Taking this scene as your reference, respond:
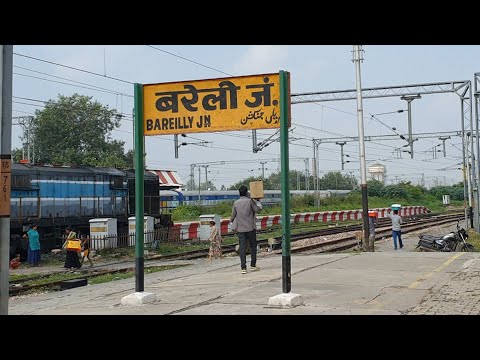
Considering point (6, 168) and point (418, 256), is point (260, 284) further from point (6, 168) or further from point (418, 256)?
point (418, 256)

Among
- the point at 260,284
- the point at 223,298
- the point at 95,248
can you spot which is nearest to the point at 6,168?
the point at 223,298

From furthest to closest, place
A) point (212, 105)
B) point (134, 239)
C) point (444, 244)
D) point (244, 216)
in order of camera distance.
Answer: point (134, 239)
point (444, 244)
point (244, 216)
point (212, 105)

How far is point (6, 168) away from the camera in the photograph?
19.3 ft

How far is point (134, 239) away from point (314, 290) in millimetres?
14096

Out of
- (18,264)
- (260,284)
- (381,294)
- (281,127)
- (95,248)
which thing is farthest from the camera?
(95,248)

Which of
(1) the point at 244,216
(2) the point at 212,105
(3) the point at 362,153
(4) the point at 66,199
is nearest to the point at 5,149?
(2) the point at 212,105

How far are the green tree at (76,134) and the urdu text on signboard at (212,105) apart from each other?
49.9m

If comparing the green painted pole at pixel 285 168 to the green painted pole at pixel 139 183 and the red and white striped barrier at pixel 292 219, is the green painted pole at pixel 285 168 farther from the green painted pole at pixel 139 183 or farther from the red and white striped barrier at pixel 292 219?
the red and white striped barrier at pixel 292 219

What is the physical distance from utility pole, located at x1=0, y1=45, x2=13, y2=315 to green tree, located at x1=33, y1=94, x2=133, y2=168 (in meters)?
52.1

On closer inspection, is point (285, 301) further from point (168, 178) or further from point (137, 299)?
point (168, 178)

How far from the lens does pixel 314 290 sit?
8.92m

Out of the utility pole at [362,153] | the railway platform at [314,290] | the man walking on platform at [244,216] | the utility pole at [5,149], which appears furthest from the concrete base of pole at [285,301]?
the utility pole at [362,153]
